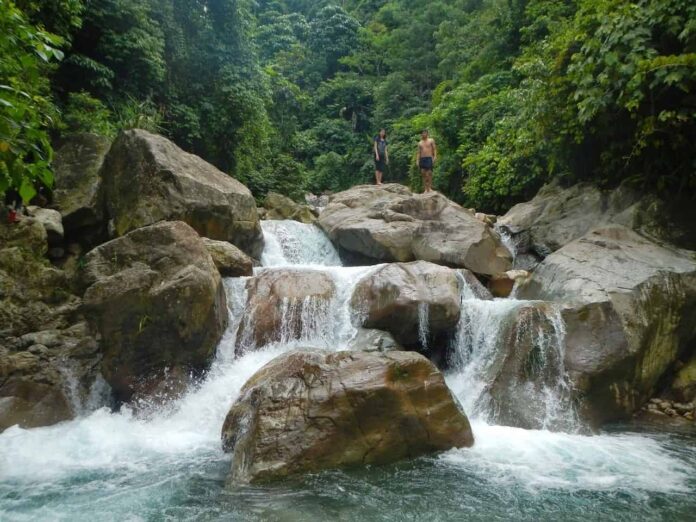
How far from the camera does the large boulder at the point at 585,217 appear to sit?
997cm

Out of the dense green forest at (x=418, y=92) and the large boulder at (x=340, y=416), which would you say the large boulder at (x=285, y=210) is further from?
the large boulder at (x=340, y=416)

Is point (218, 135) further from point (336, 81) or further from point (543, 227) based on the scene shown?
point (336, 81)

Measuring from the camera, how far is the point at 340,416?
602 centimetres

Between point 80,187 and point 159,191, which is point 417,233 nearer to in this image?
point 159,191

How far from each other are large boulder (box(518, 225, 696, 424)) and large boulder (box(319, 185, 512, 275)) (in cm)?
263

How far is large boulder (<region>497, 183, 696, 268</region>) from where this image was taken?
9969mm

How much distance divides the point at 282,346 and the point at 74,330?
10.7 feet

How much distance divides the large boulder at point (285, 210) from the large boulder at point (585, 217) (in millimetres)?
6017

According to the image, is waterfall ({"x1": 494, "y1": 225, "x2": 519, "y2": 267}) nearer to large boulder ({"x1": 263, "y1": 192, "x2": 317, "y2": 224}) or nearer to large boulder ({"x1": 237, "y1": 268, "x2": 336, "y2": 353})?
large boulder ({"x1": 237, "y1": 268, "x2": 336, "y2": 353})

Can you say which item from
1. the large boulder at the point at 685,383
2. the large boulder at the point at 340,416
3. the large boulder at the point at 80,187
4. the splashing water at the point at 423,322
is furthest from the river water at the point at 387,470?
the large boulder at the point at 80,187

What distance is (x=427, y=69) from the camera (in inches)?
1265

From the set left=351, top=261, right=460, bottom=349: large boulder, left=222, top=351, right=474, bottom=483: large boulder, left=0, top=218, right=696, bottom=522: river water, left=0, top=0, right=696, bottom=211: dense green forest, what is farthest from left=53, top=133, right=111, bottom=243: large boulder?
left=222, top=351, right=474, bottom=483: large boulder

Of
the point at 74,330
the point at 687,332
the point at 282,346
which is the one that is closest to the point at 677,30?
the point at 687,332

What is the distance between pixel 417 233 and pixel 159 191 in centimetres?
574
